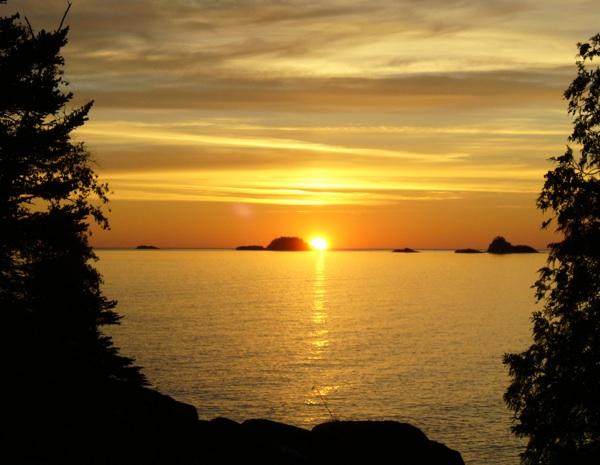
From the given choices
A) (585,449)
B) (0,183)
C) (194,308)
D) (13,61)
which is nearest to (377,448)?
(585,449)

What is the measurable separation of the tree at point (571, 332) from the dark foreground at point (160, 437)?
14.6 ft

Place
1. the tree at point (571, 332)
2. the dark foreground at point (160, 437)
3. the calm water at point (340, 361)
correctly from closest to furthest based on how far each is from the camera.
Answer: the dark foreground at point (160, 437) → the tree at point (571, 332) → the calm water at point (340, 361)

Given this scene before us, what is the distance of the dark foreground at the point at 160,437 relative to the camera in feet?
79.4

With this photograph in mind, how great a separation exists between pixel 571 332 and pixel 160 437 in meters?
18.0

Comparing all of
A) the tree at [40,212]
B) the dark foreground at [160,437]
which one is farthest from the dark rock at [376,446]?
the tree at [40,212]

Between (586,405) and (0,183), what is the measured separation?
28.9m

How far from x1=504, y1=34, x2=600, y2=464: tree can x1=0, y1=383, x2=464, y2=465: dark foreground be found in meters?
4.45

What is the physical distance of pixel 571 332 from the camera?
3142 centimetres

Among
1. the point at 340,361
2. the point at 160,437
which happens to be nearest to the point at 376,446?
the point at 160,437

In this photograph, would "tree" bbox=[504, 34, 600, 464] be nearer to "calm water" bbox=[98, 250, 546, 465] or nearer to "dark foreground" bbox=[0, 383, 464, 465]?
"dark foreground" bbox=[0, 383, 464, 465]

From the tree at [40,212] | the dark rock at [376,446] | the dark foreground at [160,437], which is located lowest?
the dark rock at [376,446]

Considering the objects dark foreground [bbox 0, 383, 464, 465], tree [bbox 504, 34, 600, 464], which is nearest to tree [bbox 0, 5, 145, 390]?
dark foreground [bbox 0, 383, 464, 465]

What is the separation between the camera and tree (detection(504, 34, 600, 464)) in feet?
98.4

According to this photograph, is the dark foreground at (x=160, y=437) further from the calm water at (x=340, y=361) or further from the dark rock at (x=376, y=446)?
the calm water at (x=340, y=361)
